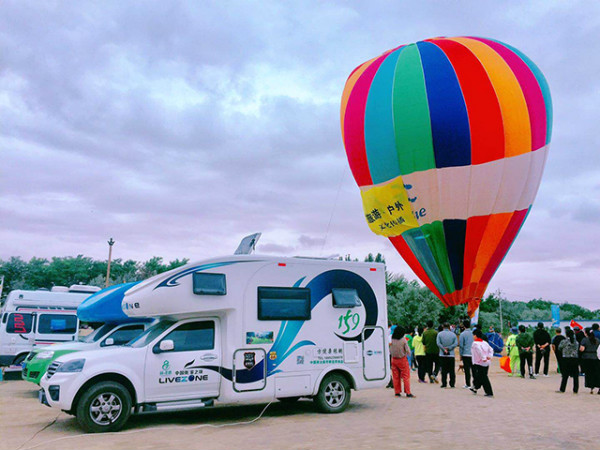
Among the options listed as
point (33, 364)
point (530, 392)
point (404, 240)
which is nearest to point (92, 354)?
point (33, 364)

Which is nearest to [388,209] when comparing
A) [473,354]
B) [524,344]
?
[524,344]

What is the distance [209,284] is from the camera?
33.8 feet

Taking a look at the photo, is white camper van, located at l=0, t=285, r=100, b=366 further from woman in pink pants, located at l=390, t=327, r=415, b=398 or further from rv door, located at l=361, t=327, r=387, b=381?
rv door, located at l=361, t=327, r=387, b=381

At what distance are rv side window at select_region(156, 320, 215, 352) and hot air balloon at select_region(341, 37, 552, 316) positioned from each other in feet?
37.3

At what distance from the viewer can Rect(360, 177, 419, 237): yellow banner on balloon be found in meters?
20.2

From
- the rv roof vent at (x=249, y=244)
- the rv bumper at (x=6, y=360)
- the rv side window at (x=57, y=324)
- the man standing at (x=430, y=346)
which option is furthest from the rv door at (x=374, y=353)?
the rv bumper at (x=6, y=360)

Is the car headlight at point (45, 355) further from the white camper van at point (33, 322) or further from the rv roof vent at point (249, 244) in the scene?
the white camper van at point (33, 322)

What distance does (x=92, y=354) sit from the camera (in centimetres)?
934

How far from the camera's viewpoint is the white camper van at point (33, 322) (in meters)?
17.5

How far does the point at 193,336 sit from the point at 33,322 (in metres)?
10.0

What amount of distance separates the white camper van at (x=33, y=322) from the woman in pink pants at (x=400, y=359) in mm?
10501

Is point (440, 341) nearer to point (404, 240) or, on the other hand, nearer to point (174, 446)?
point (404, 240)

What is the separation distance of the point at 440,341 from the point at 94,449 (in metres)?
10.7

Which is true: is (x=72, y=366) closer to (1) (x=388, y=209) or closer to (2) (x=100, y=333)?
(2) (x=100, y=333)
